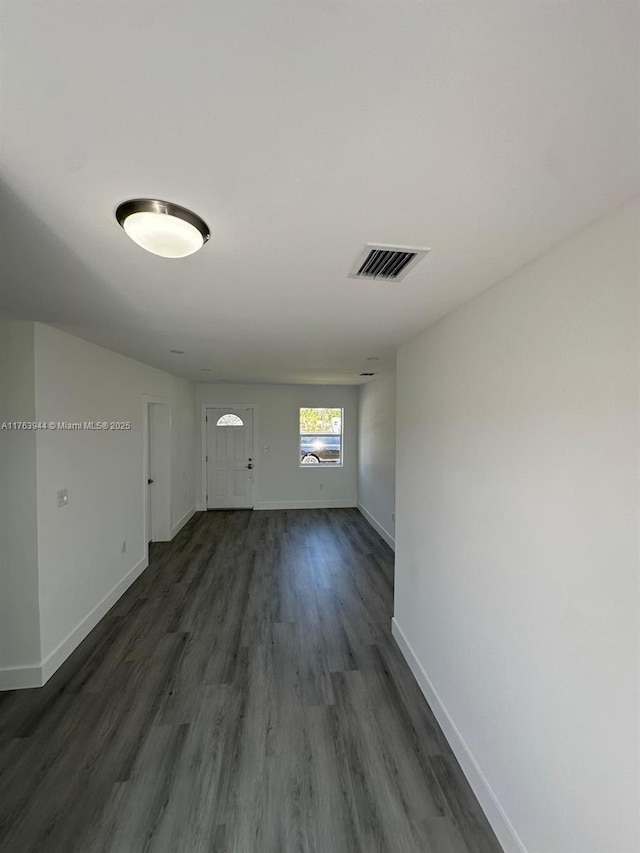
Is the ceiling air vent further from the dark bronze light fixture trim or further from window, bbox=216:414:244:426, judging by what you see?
window, bbox=216:414:244:426

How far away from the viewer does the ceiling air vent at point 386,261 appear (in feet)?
4.23

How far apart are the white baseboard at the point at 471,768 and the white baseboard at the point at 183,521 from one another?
392 cm

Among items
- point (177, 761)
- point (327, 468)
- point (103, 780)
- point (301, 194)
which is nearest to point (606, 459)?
point (301, 194)

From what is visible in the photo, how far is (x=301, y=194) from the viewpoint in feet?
3.18

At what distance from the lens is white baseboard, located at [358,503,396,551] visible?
194 inches

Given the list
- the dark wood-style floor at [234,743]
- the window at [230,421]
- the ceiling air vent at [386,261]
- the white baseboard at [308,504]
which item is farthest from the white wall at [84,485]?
the white baseboard at [308,504]

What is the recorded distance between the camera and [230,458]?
6688mm

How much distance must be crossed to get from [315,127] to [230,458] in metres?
6.28

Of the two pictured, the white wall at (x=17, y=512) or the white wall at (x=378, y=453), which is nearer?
the white wall at (x=17, y=512)

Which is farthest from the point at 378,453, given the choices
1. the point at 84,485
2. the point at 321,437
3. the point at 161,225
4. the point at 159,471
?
the point at 161,225

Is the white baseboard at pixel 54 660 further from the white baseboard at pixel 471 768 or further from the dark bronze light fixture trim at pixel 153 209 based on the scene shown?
the dark bronze light fixture trim at pixel 153 209

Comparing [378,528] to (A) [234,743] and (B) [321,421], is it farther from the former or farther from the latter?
(A) [234,743]

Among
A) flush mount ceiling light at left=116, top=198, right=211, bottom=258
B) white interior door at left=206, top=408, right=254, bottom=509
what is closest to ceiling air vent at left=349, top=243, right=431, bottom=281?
flush mount ceiling light at left=116, top=198, right=211, bottom=258

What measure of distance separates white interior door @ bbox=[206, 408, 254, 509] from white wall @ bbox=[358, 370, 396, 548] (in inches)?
82.6
